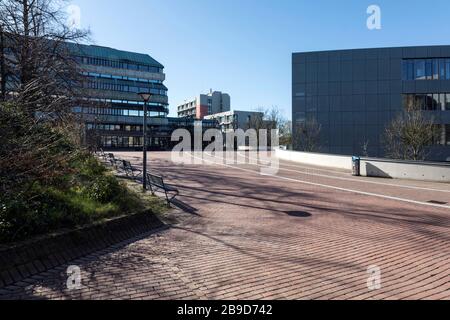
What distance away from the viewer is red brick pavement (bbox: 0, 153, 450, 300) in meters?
4.59

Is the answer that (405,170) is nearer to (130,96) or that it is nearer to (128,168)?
(128,168)

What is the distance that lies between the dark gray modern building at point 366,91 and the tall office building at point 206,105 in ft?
284

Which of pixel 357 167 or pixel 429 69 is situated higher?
pixel 429 69

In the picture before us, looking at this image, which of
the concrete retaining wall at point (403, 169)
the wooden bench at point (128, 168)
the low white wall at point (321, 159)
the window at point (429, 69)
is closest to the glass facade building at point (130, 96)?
the low white wall at point (321, 159)

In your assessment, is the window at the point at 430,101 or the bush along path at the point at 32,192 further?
the window at the point at 430,101

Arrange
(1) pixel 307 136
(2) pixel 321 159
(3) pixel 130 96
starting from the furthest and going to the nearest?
1. (3) pixel 130 96
2. (1) pixel 307 136
3. (2) pixel 321 159

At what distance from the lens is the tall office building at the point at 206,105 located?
427 feet

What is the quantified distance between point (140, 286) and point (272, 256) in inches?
90.6

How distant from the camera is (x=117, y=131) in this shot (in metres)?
65.7

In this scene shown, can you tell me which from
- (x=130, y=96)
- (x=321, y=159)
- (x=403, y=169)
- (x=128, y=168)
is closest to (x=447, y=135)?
(x=321, y=159)

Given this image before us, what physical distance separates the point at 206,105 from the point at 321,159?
110399 mm

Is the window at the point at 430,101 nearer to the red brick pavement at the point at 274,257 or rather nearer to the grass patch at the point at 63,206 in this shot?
the red brick pavement at the point at 274,257

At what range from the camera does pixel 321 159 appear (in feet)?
84.2

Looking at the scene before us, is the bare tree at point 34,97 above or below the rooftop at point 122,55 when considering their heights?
below
